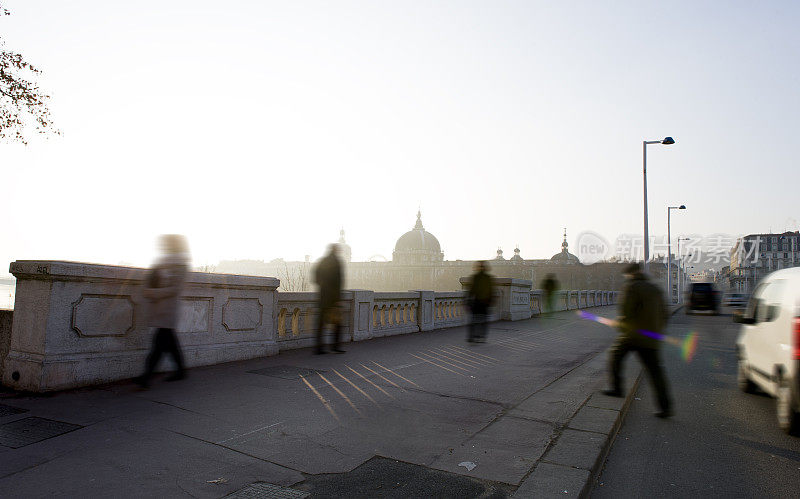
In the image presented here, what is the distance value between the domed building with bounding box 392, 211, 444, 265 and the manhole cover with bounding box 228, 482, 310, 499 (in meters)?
128

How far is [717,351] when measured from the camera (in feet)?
37.9

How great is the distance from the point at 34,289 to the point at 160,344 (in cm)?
143

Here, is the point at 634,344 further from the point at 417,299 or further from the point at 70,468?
the point at 417,299

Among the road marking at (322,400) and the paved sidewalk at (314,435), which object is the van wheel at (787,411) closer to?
the paved sidewalk at (314,435)

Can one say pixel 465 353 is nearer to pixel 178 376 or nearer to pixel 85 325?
pixel 178 376

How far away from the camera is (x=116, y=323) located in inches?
243

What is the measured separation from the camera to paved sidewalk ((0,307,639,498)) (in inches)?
132

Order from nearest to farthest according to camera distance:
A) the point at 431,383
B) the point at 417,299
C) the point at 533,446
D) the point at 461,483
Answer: the point at 461,483 < the point at 533,446 < the point at 431,383 < the point at 417,299

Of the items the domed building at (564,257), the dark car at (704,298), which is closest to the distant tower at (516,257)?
the domed building at (564,257)

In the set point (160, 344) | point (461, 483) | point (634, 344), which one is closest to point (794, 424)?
point (634, 344)

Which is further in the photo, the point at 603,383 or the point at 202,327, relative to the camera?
the point at 202,327

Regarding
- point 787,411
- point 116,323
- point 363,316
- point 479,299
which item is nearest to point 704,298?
point 479,299

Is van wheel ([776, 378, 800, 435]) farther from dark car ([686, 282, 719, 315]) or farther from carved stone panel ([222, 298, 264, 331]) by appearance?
dark car ([686, 282, 719, 315])

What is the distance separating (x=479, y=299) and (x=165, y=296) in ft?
22.0
